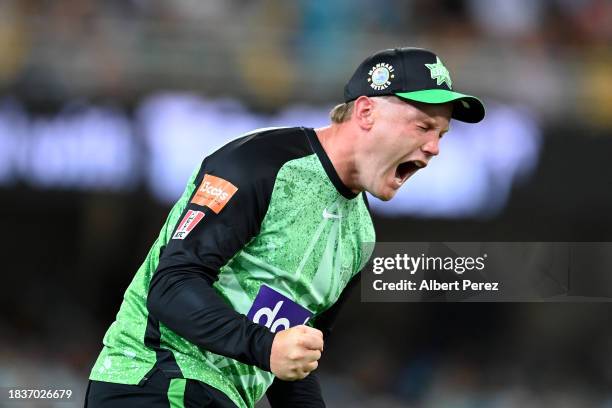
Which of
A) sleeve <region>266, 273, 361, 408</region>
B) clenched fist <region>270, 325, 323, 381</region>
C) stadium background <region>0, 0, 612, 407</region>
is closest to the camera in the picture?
clenched fist <region>270, 325, 323, 381</region>

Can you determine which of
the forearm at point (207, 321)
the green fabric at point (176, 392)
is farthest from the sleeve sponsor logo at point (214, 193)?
the green fabric at point (176, 392)

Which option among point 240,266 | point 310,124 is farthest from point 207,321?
point 310,124

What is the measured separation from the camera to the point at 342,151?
6.81 feet

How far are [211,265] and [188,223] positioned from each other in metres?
0.09

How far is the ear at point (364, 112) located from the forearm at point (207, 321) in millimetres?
494

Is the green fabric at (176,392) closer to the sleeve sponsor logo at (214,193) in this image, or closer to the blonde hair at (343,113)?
the sleeve sponsor logo at (214,193)

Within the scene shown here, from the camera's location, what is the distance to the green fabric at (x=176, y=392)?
198 cm

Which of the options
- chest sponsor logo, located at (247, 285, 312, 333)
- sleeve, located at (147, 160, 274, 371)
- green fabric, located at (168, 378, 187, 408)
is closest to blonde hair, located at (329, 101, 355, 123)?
sleeve, located at (147, 160, 274, 371)

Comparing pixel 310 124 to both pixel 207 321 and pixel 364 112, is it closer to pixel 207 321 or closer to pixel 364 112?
pixel 364 112

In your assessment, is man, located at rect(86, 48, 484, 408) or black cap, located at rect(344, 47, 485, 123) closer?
man, located at rect(86, 48, 484, 408)

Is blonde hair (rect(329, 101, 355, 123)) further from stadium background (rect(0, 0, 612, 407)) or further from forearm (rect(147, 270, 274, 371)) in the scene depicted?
stadium background (rect(0, 0, 612, 407))

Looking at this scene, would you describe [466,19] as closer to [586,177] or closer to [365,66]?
[586,177]

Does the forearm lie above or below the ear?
below

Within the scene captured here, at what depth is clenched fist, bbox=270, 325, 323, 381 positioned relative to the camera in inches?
67.1
